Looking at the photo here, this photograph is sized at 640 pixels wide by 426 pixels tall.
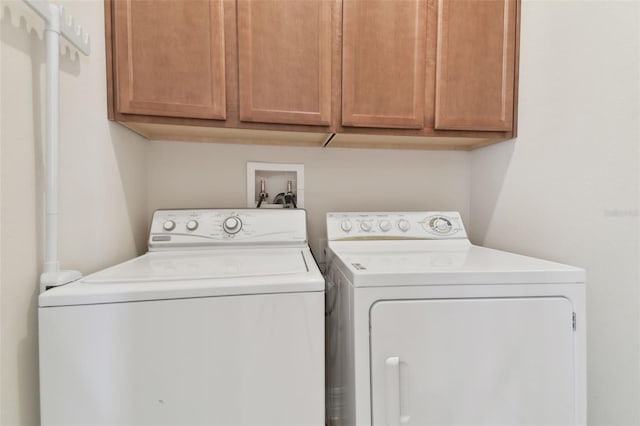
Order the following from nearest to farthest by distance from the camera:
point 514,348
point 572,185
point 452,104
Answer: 1. point 514,348
2. point 572,185
3. point 452,104

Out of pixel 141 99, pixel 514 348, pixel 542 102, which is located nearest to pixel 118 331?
pixel 141 99

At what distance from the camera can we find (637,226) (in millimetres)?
820

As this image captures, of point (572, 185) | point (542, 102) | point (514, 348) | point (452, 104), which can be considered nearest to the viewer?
point (514, 348)

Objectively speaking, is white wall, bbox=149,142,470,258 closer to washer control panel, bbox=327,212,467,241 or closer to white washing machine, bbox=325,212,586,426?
washer control panel, bbox=327,212,467,241

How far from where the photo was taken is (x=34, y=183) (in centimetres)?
73

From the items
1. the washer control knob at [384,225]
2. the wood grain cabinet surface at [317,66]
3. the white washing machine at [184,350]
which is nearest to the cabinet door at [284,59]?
the wood grain cabinet surface at [317,66]

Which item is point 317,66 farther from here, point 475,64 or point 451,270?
point 451,270

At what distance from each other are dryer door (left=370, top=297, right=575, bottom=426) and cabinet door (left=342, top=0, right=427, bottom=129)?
0.82 m

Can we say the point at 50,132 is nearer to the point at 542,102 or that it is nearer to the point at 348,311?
the point at 348,311

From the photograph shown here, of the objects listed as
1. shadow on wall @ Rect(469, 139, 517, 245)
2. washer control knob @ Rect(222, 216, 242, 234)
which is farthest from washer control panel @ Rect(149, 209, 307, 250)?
shadow on wall @ Rect(469, 139, 517, 245)

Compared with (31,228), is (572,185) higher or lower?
higher

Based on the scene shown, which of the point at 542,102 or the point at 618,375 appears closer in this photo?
the point at 618,375

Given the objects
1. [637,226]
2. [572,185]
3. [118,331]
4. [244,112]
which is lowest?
[118,331]

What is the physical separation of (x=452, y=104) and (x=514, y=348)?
99cm
